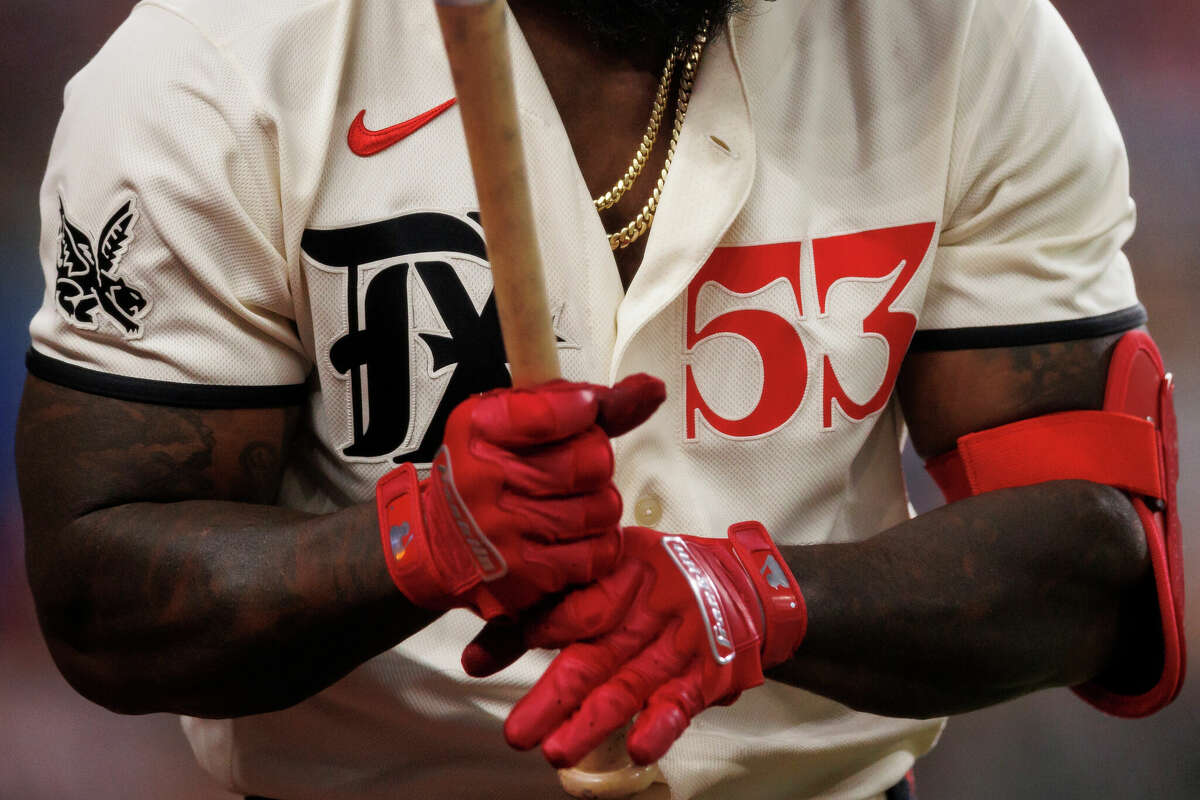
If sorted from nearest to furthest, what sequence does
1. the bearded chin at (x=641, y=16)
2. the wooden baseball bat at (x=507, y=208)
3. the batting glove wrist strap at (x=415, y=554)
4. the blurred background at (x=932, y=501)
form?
the wooden baseball bat at (x=507, y=208) → the batting glove wrist strap at (x=415, y=554) → the bearded chin at (x=641, y=16) → the blurred background at (x=932, y=501)

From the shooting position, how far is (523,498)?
0.77 m

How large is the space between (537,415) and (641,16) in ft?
1.44

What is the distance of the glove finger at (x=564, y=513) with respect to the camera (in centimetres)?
77

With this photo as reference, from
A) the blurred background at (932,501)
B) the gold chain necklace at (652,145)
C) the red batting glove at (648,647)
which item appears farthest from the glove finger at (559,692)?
the blurred background at (932,501)

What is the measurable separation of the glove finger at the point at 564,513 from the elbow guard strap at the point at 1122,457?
0.43 metres

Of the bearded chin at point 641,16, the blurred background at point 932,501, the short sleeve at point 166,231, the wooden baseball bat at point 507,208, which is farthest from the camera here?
the blurred background at point 932,501

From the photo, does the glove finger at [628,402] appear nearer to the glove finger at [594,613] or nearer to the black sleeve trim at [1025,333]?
the glove finger at [594,613]

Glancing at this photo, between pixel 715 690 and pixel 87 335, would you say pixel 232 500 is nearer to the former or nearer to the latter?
pixel 87 335

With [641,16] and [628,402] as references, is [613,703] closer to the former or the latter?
[628,402]

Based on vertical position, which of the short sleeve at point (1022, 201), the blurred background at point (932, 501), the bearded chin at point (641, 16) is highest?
the bearded chin at point (641, 16)

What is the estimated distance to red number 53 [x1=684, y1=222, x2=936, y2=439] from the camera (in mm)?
1056

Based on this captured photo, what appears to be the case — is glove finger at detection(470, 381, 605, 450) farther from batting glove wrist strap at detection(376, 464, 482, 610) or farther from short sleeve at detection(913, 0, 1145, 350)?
short sleeve at detection(913, 0, 1145, 350)

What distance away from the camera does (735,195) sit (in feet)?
3.40

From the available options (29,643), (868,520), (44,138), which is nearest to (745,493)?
(868,520)
